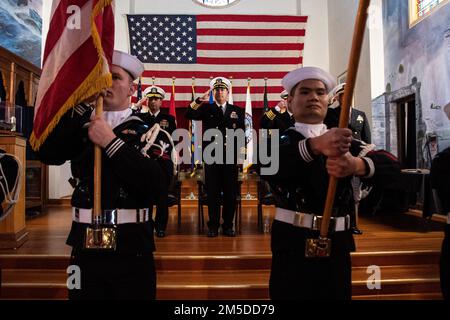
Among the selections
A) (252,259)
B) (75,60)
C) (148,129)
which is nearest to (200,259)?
(252,259)

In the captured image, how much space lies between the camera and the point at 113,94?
1522 millimetres

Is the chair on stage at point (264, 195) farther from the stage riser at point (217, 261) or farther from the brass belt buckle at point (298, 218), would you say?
the brass belt buckle at point (298, 218)

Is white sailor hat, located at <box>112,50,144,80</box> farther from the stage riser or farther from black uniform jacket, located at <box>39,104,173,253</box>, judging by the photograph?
the stage riser

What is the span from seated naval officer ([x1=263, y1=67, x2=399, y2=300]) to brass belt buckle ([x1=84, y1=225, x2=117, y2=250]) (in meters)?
0.68

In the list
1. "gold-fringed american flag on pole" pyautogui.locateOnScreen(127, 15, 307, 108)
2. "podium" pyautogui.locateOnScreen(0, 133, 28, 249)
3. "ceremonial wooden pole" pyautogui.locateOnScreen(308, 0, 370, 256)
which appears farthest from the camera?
"gold-fringed american flag on pole" pyautogui.locateOnScreen(127, 15, 307, 108)

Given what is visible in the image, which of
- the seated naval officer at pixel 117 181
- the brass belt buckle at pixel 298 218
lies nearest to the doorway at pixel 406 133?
the brass belt buckle at pixel 298 218

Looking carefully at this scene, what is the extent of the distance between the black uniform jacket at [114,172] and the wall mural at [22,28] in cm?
580

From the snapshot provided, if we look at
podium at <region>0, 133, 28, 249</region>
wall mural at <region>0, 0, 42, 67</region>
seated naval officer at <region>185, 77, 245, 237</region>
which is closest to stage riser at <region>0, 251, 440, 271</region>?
podium at <region>0, 133, 28, 249</region>

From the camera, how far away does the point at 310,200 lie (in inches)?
58.1

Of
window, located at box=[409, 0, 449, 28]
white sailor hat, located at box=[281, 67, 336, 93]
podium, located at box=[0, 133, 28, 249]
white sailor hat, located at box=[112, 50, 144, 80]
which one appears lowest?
podium, located at box=[0, 133, 28, 249]

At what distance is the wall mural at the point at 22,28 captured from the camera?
19.9ft

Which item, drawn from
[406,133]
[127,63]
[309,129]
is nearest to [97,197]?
[127,63]

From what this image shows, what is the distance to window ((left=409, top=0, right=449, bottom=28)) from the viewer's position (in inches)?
198

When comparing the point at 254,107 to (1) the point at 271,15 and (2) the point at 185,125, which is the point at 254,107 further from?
(1) the point at 271,15
